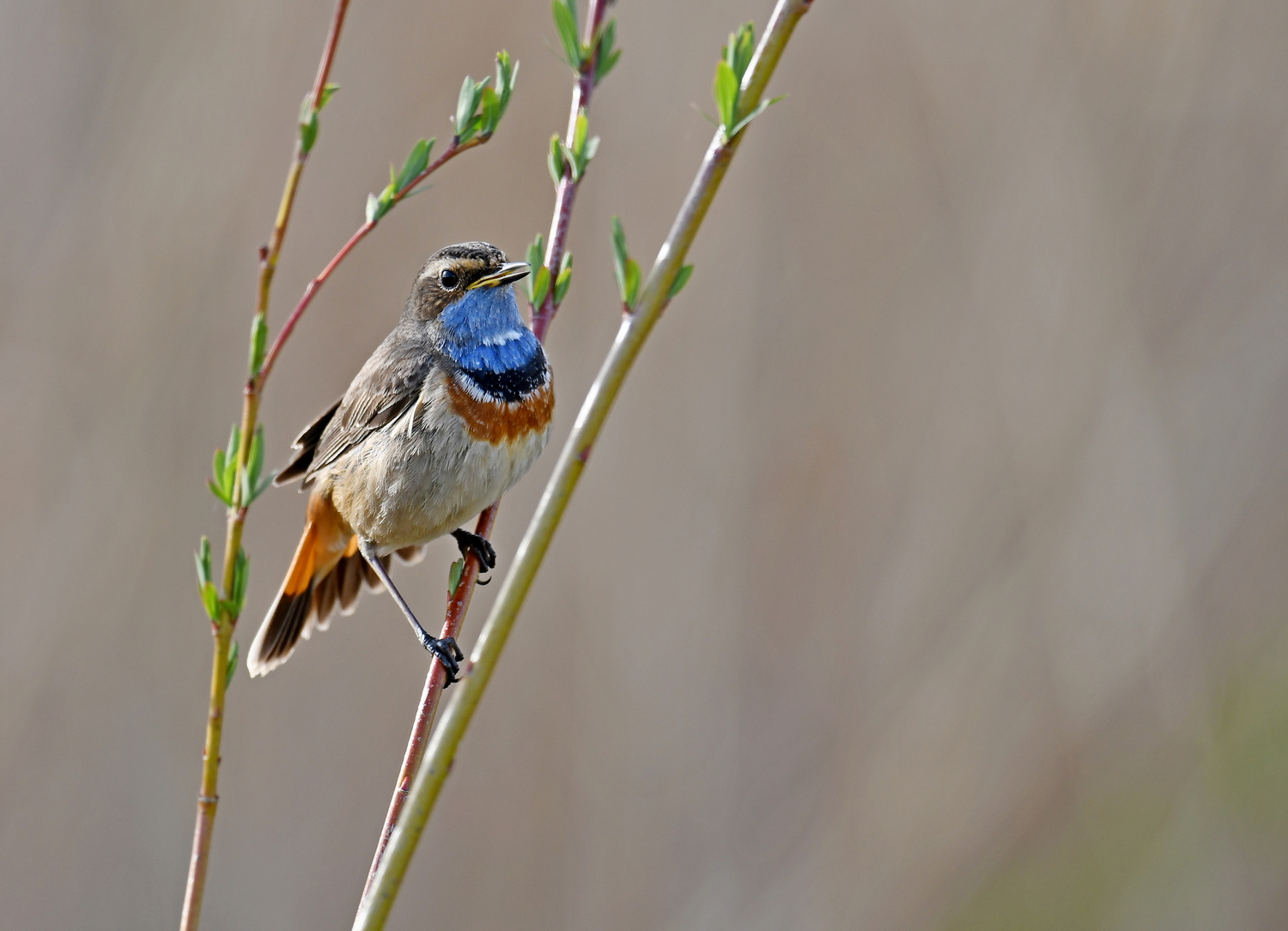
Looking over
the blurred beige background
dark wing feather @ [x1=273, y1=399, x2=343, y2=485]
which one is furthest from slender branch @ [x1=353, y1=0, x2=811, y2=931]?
the blurred beige background

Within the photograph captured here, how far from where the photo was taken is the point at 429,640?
190cm

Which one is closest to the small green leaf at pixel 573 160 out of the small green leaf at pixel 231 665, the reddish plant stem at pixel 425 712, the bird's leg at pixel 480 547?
the reddish plant stem at pixel 425 712

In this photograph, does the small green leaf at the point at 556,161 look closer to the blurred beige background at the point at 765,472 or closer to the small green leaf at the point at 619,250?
the small green leaf at the point at 619,250

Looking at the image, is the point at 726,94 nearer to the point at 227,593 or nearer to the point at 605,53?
the point at 605,53

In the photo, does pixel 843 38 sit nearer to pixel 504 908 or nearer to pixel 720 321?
pixel 720 321

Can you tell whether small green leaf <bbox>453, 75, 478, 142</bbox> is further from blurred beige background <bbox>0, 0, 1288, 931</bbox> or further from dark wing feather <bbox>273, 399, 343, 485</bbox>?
blurred beige background <bbox>0, 0, 1288, 931</bbox>

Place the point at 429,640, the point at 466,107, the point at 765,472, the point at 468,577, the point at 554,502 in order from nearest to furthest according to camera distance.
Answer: the point at 554,502, the point at 466,107, the point at 468,577, the point at 429,640, the point at 765,472

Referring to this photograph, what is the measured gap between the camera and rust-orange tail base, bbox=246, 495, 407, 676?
229 cm

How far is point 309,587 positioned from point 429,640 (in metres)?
0.58

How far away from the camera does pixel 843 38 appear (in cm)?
378

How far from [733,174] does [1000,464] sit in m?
1.40

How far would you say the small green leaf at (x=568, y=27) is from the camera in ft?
3.78

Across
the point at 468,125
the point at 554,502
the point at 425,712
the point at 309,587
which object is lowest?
the point at 309,587

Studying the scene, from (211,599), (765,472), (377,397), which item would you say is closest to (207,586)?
(211,599)
